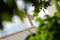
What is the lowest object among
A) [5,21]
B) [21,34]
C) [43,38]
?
[21,34]

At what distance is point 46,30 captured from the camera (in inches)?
29.8

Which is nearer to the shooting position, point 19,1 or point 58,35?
point 19,1

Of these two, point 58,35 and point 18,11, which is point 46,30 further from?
point 18,11

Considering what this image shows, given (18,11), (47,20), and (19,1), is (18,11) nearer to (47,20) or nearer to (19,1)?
(19,1)

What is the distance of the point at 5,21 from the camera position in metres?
0.33

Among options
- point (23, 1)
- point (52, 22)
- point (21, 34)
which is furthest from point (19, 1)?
point (21, 34)

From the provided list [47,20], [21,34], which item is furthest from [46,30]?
[21,34]

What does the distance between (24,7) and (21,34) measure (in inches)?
126

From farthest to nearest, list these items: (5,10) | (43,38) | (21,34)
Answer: (21,34)
(43,38)
(5,10)

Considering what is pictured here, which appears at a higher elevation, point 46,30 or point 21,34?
point 46,30

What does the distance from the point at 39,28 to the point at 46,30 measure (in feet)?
0.20

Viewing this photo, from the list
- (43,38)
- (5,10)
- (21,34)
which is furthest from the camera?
(21,34)

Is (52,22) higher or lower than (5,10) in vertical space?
lower

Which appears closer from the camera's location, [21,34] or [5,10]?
[5,10]
